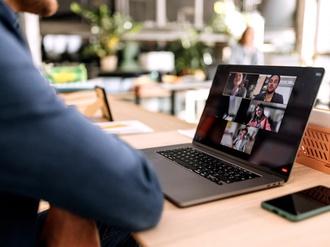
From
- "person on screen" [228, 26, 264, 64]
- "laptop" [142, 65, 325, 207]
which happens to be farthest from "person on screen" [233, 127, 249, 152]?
"person on screen" [228, 26, 264, 64]

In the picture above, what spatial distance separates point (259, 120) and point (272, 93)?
0.07 m

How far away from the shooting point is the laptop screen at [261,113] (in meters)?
0.80

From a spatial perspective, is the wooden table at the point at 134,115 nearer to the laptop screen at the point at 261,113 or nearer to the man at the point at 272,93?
the laptop screen at the point at 261,113

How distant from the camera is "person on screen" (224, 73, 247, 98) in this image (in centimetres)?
97

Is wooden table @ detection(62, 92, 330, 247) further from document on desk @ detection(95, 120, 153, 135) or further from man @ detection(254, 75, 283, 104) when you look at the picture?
document on desk @ detection(95, 120, 153, 135)

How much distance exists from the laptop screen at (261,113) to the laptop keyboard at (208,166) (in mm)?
46

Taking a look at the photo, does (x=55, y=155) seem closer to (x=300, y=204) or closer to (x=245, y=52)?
(x=300, y=204)

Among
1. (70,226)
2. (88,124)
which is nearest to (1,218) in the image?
(70,226)

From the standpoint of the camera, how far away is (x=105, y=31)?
5.81 metres

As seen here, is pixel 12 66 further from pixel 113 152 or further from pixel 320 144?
pixel 320 144

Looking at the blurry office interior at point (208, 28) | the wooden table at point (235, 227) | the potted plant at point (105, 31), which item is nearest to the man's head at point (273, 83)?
the wooden table at point (235, 227)

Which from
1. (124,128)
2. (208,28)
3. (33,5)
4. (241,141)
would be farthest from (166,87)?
(33,5)

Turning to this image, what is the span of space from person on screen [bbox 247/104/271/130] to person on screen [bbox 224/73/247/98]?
7 centimetres

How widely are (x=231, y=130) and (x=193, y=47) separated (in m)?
5.11
